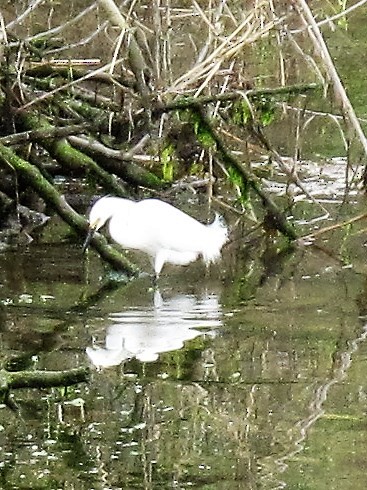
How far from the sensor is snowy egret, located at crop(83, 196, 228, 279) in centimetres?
779

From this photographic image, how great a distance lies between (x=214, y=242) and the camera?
7.88 m

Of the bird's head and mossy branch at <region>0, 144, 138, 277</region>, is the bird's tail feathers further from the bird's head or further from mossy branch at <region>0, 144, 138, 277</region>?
the bird's head

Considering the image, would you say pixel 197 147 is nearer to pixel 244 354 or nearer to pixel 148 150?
pixel 148 150

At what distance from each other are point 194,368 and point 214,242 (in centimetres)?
229

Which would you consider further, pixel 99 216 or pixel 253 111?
pixel 99 216

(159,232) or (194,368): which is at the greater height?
(159,232)

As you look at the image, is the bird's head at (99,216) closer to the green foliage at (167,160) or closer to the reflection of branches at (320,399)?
the green foliage at (167,160)

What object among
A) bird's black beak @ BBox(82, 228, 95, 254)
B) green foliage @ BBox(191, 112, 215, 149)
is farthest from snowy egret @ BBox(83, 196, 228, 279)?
green foliage @ BBox(191, 112, 215, 149)

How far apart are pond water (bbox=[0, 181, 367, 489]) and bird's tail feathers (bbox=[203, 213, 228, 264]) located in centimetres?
9

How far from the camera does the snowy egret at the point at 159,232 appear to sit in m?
7.79

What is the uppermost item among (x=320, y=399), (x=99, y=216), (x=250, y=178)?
(x=250, y=178)

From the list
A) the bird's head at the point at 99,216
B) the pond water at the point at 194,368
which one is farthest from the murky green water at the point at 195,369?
the bird's head at the point at 99,216

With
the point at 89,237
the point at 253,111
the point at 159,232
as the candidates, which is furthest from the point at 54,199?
the point at 253,111

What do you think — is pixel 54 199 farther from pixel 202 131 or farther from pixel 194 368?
pixel 194 368
